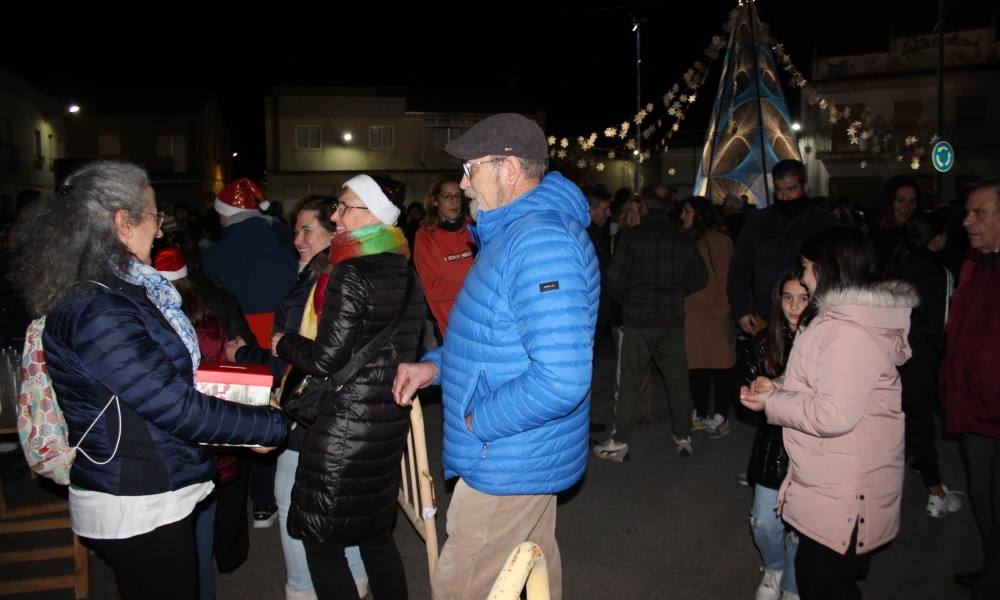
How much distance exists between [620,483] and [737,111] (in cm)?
1558

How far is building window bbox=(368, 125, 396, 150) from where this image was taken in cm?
3634

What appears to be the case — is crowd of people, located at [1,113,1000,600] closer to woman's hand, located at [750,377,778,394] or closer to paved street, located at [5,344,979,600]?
woman's hand, located at [750,377,778,394]

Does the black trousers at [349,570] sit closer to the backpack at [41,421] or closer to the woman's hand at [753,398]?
the backpack at [41,421]

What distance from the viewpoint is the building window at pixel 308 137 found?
35594 millimetres

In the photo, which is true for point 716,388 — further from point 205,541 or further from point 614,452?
point 205,541

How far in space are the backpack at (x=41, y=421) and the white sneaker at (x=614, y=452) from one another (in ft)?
15.3

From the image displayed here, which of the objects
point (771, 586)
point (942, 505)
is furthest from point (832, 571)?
point (942, 505)

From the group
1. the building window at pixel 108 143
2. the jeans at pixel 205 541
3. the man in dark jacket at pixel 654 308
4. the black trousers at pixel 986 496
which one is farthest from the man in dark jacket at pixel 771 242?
the building window at pixel 108 143

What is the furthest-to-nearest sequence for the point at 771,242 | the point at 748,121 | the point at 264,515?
1. the point at 748,121
2. the point at 771,242
3. the point at 264,515

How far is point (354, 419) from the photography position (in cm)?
303

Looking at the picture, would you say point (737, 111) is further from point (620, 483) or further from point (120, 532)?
point (120, 532)

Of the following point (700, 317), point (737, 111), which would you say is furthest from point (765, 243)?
point (737, 111)

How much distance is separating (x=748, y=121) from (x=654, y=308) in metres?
14.3

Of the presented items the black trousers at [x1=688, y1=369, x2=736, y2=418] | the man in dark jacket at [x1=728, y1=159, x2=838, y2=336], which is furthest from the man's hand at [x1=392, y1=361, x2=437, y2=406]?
the black trousers at [x1=688, y1=369, x2=736, y2=418]
